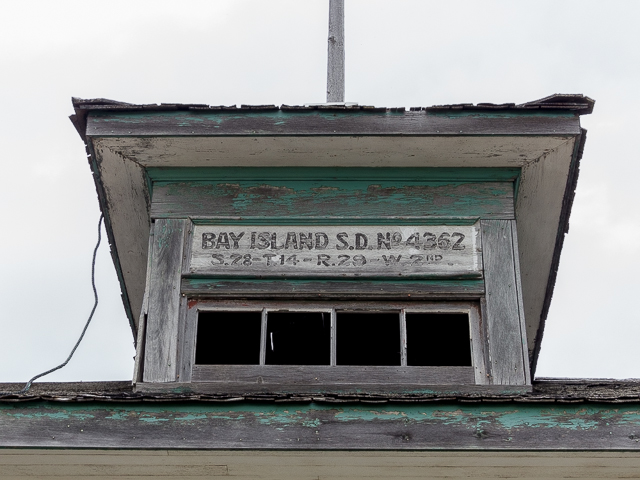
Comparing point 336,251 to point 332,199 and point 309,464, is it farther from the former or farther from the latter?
point 309,464

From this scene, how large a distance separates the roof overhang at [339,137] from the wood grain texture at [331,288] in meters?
0.93

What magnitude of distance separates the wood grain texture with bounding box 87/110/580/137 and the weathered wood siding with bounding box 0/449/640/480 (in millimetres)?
2396

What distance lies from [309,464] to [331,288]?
60.0 inches

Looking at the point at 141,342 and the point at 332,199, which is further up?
the point at 332,199

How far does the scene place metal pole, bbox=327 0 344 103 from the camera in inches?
321

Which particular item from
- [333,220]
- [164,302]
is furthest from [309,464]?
[333,220]

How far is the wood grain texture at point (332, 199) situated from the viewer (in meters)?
6.64

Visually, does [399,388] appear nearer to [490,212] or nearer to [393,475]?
[393,475]

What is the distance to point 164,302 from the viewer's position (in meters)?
6.34

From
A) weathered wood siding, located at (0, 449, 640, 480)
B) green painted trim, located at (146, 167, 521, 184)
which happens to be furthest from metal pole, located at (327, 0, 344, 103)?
weathered wood siding, located at (0, 449, 640, 480)

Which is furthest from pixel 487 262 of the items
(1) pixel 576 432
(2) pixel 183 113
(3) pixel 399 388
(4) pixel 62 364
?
(4) pixel 62 364

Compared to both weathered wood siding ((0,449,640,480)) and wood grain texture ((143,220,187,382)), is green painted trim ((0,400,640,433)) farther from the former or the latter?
wood grain texture ((143,220,187,382))

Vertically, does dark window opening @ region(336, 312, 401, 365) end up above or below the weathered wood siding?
above

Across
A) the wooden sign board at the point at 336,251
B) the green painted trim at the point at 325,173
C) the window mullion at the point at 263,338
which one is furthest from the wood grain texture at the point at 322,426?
the green painted trim at the point at 325,173
